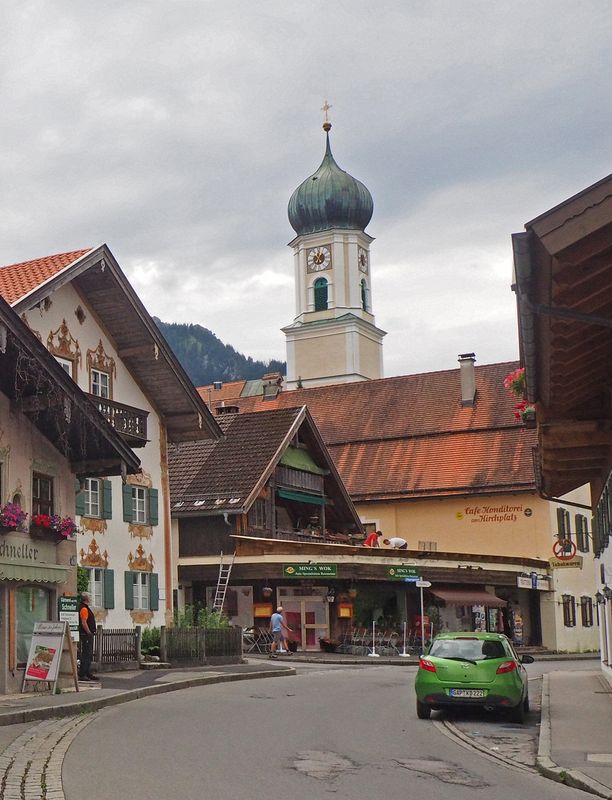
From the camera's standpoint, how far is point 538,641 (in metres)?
49.0

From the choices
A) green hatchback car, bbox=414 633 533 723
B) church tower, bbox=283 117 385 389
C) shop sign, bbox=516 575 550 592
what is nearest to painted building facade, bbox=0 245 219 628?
green hatchback car, bbox=414 633 533 723

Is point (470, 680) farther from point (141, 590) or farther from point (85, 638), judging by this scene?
point (141, 590)

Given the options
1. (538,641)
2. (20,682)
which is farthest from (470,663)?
(538,641)

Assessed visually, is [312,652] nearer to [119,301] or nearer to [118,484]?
[118,484]

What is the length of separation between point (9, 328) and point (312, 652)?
23.8 m

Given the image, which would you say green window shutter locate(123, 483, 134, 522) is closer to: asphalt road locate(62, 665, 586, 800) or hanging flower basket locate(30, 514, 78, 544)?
hanging flower basket locate(30, 514, 78, 544)

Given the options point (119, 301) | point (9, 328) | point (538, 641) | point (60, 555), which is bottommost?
point (538, 641)

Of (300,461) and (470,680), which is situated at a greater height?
(300,461)

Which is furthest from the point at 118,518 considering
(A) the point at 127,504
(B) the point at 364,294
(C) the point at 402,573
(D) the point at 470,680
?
(B) the point at 364,294

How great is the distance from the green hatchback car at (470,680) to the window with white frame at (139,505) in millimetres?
15682

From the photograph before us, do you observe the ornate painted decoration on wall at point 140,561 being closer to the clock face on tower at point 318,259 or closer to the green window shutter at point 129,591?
the green window shutter at point 129,591

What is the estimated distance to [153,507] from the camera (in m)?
33.4

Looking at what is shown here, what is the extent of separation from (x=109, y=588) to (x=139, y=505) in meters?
2.81

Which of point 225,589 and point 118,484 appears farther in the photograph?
point 225,589
